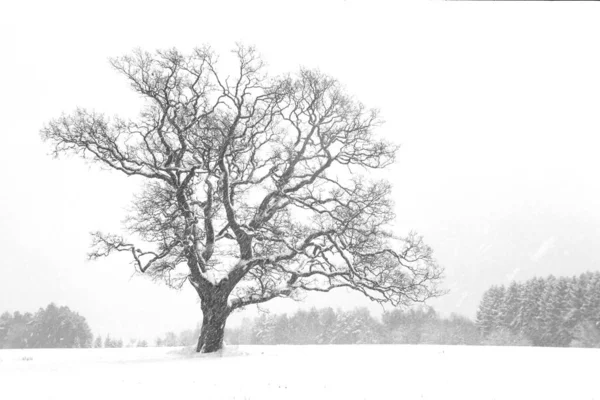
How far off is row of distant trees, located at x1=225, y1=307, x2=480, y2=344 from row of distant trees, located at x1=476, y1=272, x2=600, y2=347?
748 inches

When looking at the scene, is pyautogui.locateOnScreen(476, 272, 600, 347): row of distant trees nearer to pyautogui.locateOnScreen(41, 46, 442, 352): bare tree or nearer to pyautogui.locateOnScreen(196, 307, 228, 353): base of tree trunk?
pyautogui.locateOnScreen(41, 46, 442, 352): bare tree

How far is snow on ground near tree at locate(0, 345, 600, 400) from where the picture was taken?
31.7 ft

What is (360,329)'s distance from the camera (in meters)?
110

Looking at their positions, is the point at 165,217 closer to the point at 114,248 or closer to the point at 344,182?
the point at 114,248

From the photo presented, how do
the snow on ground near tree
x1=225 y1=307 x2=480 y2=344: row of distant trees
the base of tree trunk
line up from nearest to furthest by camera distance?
the snow on ground near tree < the base of tree trunk < x1=225 y1=307 x2=480 y2=344: row of distant trees

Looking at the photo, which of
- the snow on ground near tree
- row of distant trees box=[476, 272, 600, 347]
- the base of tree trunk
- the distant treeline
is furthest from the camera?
the distant treeline

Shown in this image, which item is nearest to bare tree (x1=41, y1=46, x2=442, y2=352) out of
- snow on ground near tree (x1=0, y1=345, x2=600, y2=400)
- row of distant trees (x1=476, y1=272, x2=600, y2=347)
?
snow on ground near tree (x1=0, y1=345, x2=600, y2=400)

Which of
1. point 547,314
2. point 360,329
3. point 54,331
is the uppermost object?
point 54,331

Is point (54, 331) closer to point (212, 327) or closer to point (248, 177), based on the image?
point (212, 327)

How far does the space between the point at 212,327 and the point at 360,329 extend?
9894 cm

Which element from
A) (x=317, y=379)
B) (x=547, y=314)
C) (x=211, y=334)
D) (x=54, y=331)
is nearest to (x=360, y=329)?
(x=547, y=314)

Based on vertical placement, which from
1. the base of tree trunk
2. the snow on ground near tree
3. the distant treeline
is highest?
the distant treeline

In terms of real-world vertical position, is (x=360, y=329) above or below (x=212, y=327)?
above

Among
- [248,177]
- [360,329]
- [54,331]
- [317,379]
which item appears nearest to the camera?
[317,379]
